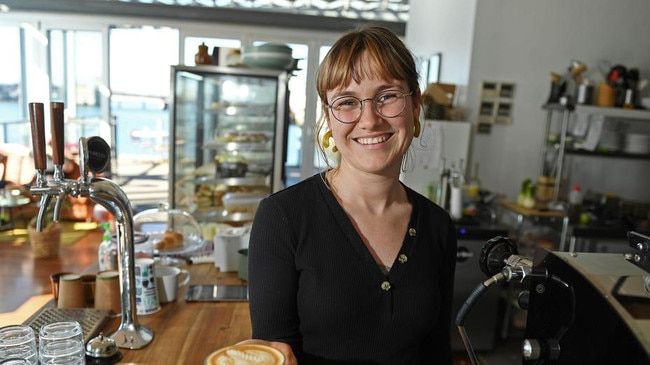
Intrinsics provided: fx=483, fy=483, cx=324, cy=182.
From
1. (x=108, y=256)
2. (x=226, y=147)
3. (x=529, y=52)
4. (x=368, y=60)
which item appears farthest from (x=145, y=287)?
(x=529, y=52)

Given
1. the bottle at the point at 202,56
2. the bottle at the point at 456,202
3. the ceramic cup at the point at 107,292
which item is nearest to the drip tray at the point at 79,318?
the ceramic cup at the point at 107,292

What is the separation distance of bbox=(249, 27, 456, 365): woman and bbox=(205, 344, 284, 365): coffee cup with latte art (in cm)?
13

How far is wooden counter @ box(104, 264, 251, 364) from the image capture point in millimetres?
1365

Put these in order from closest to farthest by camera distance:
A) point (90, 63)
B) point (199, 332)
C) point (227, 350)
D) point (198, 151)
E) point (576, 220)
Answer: point (227, 350), point (199, 332), point (576, 220), point (198, 151), point (90, 63)

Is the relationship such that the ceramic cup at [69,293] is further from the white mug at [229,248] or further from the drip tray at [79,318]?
the white mug at [229,248]

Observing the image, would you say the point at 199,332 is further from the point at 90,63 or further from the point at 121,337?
the point at 90,63

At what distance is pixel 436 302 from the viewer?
1161 millimetres

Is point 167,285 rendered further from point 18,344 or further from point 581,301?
point 581,301

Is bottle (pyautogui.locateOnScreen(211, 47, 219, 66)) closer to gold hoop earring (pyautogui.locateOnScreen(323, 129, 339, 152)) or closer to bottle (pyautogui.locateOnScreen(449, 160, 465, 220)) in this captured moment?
bottle (pyautogui.locateOnScreen(449, 160, 465, 220))

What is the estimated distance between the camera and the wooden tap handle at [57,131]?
1.20m

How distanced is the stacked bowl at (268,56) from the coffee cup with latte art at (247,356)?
9.59ft

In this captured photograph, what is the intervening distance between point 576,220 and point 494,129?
92cm

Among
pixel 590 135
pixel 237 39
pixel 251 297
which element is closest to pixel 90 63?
pixel 237 39

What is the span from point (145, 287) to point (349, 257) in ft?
2.74
